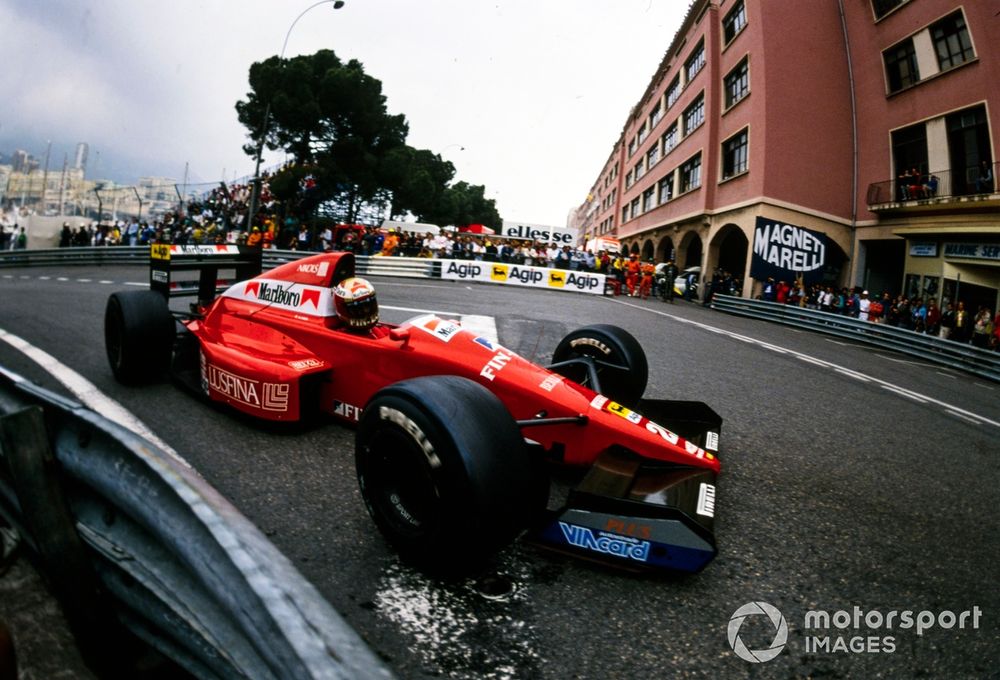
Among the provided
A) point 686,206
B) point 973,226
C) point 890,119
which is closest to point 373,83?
point 686,206

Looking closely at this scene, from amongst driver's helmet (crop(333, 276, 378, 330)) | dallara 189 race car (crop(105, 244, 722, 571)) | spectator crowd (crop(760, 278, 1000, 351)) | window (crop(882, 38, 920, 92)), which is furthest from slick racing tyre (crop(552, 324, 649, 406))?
window (crop(882, 38, 920, 92))

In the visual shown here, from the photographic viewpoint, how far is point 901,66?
66.8ft

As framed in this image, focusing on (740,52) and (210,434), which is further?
(740,52)

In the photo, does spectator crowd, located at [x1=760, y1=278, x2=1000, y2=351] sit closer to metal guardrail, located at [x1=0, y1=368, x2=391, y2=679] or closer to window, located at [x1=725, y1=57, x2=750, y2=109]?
window, located at [x1=725, y1=57, x2=750, y2=109]

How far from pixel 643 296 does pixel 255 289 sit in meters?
18.8

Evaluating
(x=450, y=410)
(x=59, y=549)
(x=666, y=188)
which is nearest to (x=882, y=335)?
(x=450, y=410)

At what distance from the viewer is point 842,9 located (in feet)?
74.2

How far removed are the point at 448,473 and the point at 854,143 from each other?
2544cm

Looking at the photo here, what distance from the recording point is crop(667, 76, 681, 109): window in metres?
35.1

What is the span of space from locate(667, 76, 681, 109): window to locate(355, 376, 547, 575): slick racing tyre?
3682 cm

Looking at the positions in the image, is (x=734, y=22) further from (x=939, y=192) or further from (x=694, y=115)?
(x=939, y=192)

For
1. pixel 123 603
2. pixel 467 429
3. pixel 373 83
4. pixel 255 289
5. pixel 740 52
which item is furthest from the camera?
pixel 373 83

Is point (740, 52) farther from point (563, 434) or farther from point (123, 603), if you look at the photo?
point (123, 603)

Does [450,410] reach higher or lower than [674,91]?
lower
